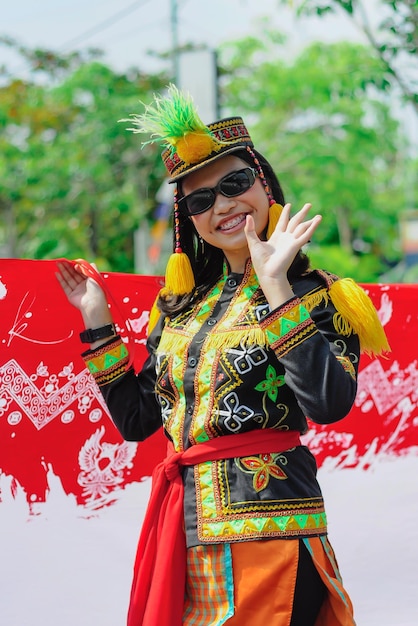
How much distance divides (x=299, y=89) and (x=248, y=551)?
14.5 meters

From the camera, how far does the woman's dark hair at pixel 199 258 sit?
7.45 ft

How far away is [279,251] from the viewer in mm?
1945

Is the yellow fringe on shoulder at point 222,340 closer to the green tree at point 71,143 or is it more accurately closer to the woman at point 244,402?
the woman at point 244,402

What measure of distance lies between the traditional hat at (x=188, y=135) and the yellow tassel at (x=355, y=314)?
0.82 feet

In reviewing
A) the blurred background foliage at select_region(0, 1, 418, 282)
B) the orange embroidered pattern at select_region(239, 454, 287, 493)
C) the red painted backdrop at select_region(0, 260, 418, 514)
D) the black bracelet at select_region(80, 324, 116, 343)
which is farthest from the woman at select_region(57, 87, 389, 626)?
the blurred background foliage at select_region(0, 1, 418, 282)

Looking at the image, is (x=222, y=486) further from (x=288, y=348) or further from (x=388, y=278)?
(x=388, y=278)

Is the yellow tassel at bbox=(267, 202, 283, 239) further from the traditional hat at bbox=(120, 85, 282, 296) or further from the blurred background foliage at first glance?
the blurred background foliage

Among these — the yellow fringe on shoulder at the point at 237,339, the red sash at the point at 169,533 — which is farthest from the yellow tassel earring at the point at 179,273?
the red sash at the point at 169,533

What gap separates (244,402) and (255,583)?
0.39 m

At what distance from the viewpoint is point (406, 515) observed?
3264mm

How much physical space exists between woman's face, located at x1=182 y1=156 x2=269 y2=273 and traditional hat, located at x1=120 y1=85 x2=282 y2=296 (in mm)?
A: 30

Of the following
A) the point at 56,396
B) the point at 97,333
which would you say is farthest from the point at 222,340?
the point at 56,396

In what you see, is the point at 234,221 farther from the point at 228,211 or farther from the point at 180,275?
the point at 180,275

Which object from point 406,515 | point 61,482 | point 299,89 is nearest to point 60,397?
point 61,482
